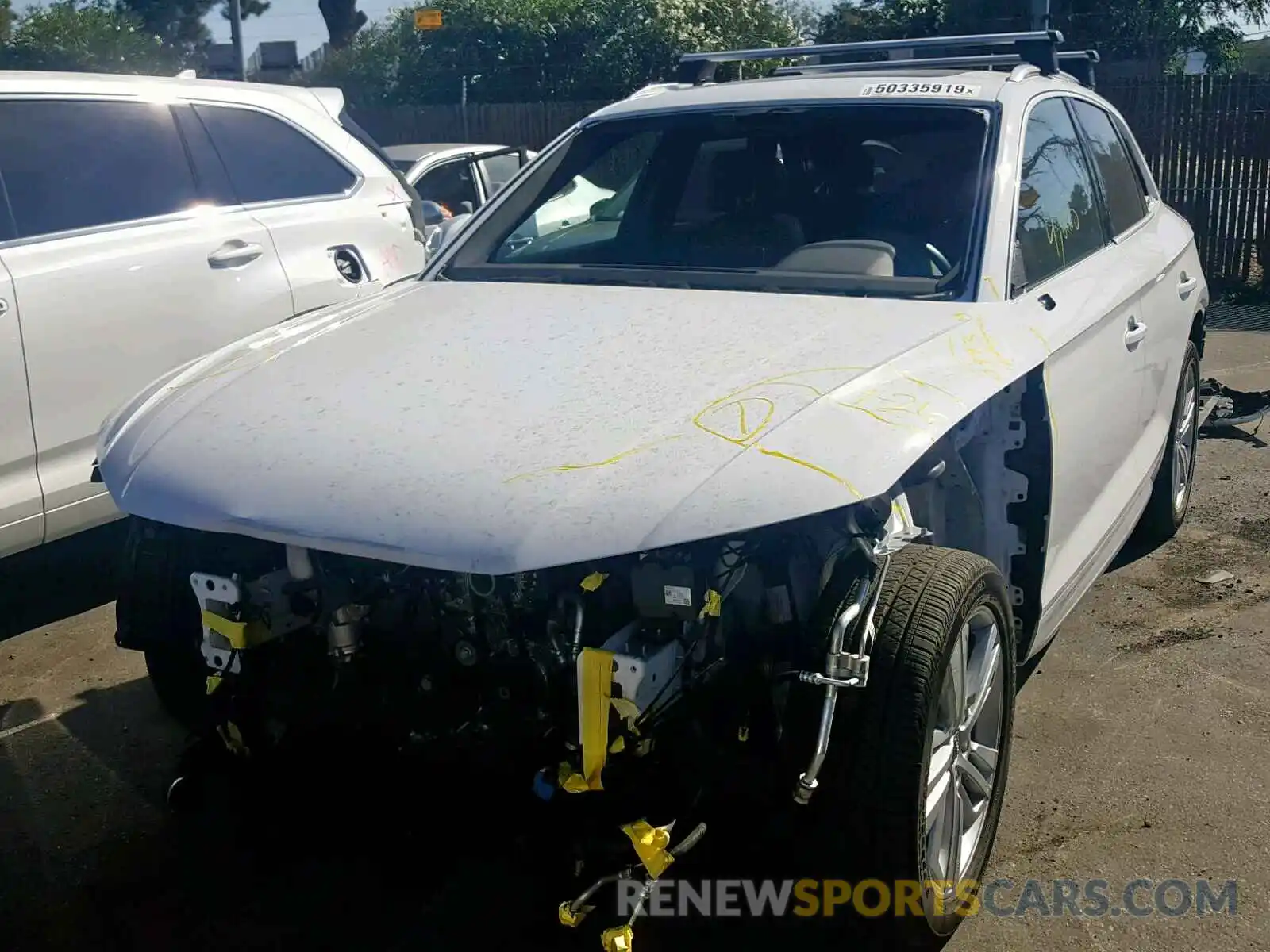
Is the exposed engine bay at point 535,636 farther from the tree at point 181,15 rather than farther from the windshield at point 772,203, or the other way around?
the tree at point 181,15

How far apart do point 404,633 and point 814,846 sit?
0.90 metres

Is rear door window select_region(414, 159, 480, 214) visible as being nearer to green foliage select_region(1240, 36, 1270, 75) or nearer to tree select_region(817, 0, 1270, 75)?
tree select_region(817, 0, 1270, 75)

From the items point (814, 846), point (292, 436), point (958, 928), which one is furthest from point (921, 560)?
point (292, 436)

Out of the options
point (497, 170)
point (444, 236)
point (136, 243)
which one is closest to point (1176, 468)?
point (444, 236)

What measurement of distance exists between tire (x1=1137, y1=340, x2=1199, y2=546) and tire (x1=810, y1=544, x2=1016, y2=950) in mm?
2753

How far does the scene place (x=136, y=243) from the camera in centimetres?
490

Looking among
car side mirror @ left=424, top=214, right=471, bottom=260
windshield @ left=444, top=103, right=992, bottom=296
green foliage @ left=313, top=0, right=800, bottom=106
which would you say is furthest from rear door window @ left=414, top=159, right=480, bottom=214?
green foliage @ left=313, top=0, right=800, bottom=106

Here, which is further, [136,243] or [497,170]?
[497,170]

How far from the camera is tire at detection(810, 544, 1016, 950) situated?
8.02 ft

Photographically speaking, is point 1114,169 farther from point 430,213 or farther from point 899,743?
point 430,213

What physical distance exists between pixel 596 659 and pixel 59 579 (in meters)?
3.68

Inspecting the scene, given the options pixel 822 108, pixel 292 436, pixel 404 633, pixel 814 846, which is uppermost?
pixel 822 108

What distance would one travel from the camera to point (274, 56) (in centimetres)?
1337

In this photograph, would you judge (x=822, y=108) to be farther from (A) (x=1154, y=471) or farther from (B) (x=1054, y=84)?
(A) (x=1154, y=471)
